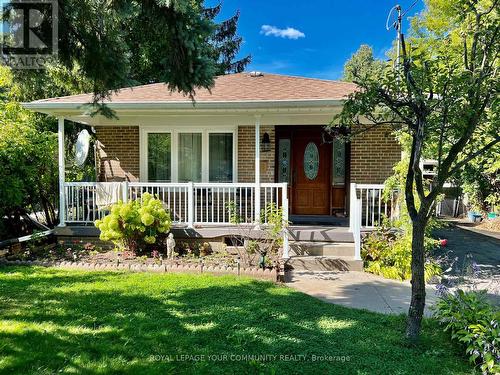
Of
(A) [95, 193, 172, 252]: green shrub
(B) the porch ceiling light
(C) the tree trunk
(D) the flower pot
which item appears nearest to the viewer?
(C) the tree trunk

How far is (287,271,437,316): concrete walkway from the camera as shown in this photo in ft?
16.4

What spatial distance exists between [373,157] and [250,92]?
346 cm

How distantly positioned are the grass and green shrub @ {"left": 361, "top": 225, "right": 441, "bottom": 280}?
2.04m

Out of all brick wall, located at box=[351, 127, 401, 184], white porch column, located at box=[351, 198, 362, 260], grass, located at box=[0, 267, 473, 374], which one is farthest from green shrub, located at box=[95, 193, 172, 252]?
brick wall, located at box=[351, 127, 401, 184]

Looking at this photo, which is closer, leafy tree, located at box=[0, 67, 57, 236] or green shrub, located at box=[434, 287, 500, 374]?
green shrub, located at box=[434, 287, 500, 374]

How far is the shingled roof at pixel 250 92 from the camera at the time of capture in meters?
7.88

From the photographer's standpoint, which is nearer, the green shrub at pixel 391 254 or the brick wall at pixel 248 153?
the green shrub at pixel 391 254

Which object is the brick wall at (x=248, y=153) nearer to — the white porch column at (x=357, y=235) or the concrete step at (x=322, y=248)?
the concrete step at (x=322, y=248)

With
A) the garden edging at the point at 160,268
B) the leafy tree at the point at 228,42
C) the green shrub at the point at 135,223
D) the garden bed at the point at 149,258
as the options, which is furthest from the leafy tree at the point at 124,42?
the leafy tree at the point at 228,42

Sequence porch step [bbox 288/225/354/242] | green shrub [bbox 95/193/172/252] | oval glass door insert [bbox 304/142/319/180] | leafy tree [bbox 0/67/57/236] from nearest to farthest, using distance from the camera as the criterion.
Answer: green shrub [bbox 95/193/172/252], porch step [bbox 288/225/354/242], leafy tree [bbox 0/67/57/236], oval glass door insert [bbox 304/142/319/180]

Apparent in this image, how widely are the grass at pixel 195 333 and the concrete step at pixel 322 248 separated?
1.83 metres

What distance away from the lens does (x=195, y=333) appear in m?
3.80

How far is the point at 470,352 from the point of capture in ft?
11.0

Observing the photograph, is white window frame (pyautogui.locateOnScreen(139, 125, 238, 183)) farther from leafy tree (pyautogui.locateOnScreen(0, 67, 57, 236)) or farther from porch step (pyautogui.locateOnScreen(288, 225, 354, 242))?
porch step (pyautogui.locateOnScreen(288, 225, 354, 242))
